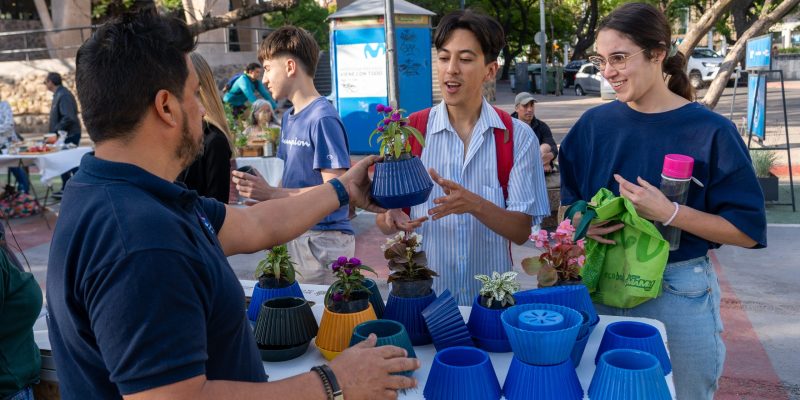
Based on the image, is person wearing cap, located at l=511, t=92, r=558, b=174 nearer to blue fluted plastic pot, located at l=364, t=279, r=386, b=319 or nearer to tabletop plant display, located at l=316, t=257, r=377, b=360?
blue fluted plastic pot, located at l=364, t=279, r=386, b=319

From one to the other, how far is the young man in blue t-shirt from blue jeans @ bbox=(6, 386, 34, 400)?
57.7 inches

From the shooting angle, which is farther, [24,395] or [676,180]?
[24,395]

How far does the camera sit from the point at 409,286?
6.94 ft

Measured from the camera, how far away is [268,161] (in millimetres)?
7859

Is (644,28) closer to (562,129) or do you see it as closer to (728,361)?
(728,361)

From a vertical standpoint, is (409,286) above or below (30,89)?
below

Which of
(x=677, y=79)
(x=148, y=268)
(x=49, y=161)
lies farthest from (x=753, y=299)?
(x=49, y=161)

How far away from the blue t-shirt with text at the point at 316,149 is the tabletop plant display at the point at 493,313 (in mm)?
1444

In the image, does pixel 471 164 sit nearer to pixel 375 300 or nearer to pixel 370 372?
pixel 375 300

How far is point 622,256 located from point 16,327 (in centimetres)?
204

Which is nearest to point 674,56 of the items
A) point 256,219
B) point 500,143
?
point 500,143

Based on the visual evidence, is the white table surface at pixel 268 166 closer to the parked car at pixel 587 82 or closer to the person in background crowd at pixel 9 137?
the person in background crowd at pixel 9 137

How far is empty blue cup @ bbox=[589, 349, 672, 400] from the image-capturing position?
151cm

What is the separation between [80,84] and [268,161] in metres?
6.62
